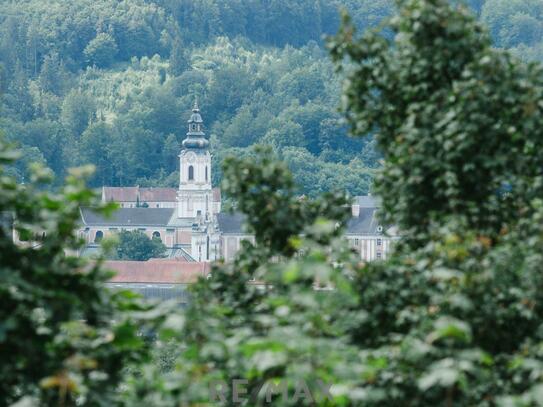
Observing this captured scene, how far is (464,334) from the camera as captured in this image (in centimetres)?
544

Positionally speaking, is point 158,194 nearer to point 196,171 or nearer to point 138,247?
point 196,171

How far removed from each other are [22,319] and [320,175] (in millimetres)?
108261

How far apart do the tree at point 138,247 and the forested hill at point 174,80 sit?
50.1ft

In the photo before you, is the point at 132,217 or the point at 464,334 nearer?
the point at 464,334

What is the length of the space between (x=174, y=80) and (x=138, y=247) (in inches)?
1808

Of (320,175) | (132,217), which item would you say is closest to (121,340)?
(132,217)

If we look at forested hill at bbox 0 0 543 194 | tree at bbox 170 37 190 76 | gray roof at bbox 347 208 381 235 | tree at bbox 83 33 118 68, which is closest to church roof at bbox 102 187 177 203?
forested hill at bbox 0 0 543 194

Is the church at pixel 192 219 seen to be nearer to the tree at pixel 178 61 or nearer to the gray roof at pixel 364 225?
the gray roof at pixel 364 225

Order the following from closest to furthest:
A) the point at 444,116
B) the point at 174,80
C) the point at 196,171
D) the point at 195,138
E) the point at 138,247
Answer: the point at 444,116 → the point at 138,247 → the point at 195,138 → the point at 196,171 → the point at 174,80

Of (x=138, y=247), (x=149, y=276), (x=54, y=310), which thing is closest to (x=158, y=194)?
(x=138, y=247)

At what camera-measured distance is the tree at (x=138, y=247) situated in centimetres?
9038

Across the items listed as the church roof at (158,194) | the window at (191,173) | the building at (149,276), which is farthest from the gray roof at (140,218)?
the building at (149,276)

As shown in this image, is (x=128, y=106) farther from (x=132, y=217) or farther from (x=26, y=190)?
(x=26, y=190)

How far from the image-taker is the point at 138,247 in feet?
299
